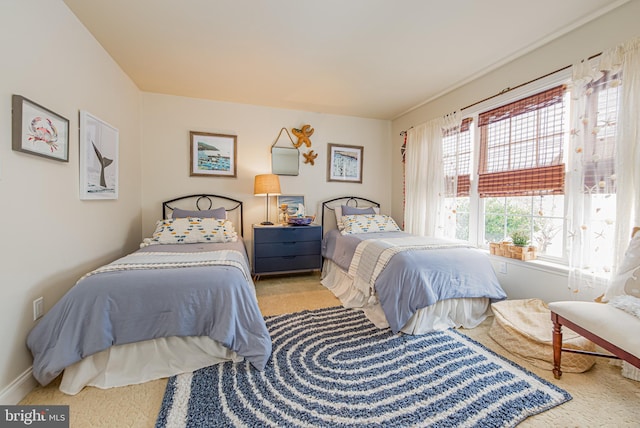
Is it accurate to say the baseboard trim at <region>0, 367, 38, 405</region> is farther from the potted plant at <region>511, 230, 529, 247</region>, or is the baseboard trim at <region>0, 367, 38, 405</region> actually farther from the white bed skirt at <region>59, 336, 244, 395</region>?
the potted plant at <region>511, 230, 529, 247</region>

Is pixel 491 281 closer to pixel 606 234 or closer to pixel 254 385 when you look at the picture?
pixel 606 234

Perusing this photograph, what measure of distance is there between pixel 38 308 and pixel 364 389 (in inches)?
77.3

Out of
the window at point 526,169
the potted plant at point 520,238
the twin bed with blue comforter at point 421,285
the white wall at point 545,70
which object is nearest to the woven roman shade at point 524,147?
the window at point 526,169

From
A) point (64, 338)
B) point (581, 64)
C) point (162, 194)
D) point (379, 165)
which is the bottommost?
point (64, 338)

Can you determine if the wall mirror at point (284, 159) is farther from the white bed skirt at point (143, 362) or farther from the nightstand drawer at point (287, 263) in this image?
the white bed skirt at point (143, 362)

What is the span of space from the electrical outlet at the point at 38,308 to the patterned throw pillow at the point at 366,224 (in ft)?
8.67

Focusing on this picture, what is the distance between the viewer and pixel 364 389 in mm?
1443

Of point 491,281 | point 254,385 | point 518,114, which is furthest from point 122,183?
point 518,114

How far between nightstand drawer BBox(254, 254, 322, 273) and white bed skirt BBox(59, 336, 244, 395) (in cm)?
154

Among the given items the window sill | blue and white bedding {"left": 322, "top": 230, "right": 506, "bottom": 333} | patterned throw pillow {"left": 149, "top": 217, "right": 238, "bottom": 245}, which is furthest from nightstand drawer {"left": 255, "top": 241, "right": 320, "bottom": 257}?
the window sill

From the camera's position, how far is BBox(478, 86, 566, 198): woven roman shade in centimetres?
212

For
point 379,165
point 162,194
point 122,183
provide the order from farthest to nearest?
point 379,165, point 162,194, point 122,183

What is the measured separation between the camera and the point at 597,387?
4.83ft

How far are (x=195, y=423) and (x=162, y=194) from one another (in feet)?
9.26
